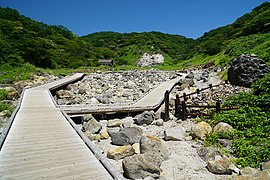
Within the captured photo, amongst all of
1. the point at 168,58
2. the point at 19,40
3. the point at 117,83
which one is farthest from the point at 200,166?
the point at 168,58

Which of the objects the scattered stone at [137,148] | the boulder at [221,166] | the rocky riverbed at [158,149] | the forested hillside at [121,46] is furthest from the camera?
the forested hillside at [121,46]

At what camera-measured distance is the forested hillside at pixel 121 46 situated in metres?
35.1

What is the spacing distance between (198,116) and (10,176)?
10.2 m

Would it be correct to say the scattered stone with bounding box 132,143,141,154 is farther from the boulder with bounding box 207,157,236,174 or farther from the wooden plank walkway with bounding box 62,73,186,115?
the wooden plank walkway with bounding box 62,73,186,115

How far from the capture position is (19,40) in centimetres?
4656

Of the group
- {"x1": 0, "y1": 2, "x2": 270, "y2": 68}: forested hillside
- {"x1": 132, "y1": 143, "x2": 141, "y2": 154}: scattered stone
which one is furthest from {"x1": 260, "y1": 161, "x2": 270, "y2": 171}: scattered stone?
{"x1": 0, "y1": 2, "x2": 270, "y2": 68}: forested hillside

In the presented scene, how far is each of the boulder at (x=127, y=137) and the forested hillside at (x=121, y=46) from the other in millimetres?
15608

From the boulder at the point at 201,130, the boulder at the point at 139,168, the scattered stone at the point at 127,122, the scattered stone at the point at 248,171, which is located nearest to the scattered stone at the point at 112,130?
the scattered stone at the point at 127,122

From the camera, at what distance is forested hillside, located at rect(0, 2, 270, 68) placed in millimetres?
35094

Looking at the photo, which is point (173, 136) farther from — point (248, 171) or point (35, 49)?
point (35, 49)

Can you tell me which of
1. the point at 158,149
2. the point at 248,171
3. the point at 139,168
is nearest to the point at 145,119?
the point at 158,149

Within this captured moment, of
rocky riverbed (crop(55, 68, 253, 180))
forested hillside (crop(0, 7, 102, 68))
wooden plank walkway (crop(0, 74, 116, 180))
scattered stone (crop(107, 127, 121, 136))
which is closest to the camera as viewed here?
wooden plank walkway (crop(0, 74, 116, 180))

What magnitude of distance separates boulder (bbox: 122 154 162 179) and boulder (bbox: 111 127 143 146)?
8.84 feet

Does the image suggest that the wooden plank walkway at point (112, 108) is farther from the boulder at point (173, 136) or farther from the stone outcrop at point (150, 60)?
the stone outcrop at point (150, 60)
